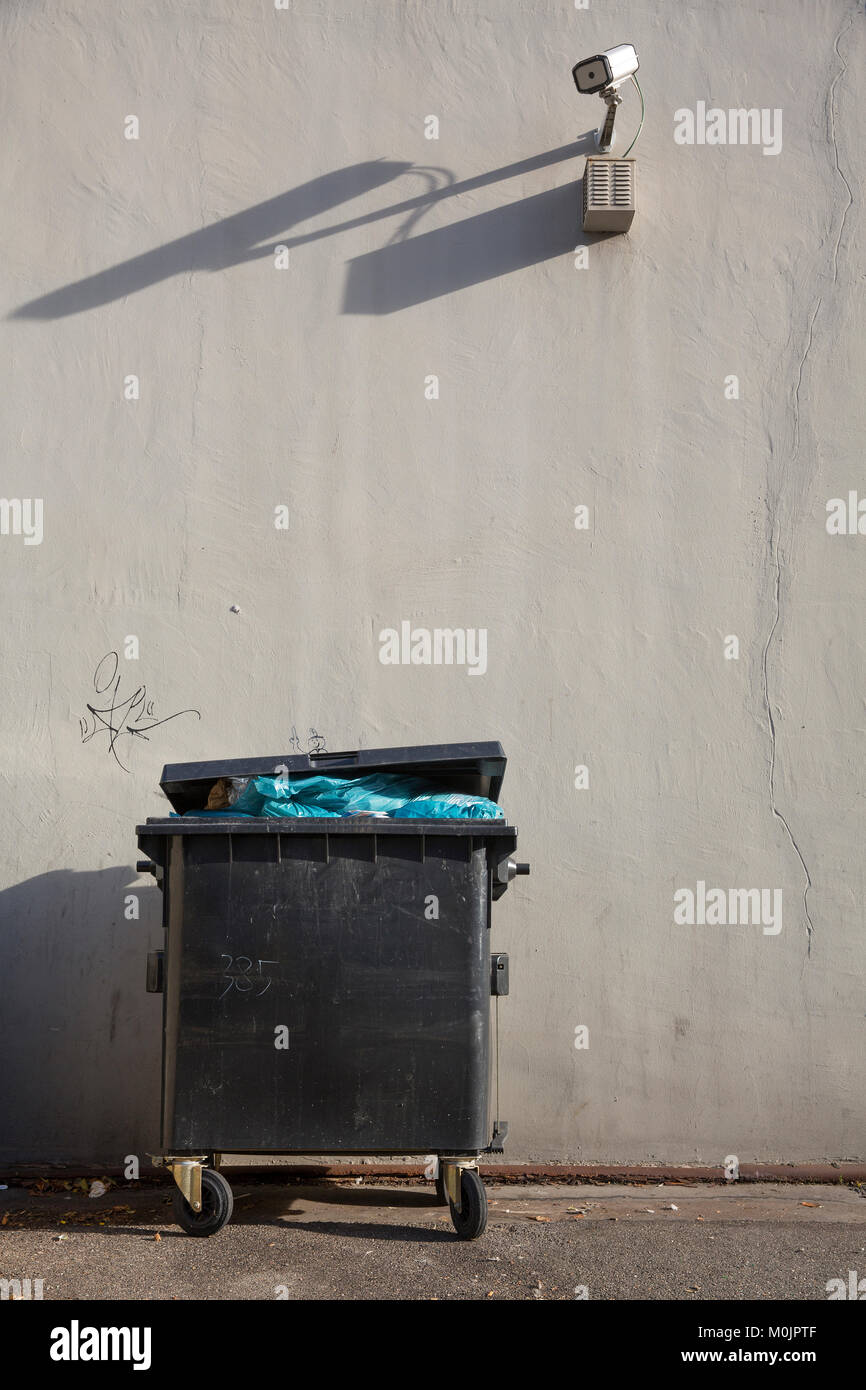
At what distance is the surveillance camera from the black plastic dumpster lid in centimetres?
300

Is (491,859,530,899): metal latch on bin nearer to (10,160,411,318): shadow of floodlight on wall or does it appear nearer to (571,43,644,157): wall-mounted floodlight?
(10,160,411,318): shadow of floodlight on wall

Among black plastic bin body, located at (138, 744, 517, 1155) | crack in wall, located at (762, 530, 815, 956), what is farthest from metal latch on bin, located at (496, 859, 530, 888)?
crack in wall, located at (762, 530, 815, 956)

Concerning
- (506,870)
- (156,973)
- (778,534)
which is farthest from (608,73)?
(156,973)

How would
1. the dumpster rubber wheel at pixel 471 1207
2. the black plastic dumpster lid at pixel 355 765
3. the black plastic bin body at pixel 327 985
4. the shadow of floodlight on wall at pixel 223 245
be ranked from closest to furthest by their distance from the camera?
the black plastic bin body at pixel 327 985 < the dumpster rubber wheel at pixel 471 1207 < the black plastic dumpster lid at pixel 355 765 < the shadow of floodlight on wall at pixel 223 245

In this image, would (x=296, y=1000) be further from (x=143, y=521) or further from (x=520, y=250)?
(x=520, y=250)

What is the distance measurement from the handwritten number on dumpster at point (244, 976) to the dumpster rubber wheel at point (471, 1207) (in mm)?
912

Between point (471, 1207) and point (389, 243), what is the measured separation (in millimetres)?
4081

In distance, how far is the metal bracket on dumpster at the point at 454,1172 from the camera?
3.77m

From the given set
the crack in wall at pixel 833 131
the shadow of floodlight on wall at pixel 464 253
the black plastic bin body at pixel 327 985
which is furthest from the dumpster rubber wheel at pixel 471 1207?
the crack in wall at pixel 833 131

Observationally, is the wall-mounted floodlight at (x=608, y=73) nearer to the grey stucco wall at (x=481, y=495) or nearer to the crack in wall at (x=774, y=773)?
the grey stucco wall at (x=481, y=495)

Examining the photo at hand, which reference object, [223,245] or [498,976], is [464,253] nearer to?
[223,245]

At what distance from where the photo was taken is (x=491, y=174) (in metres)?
5.30

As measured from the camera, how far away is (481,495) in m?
5.16

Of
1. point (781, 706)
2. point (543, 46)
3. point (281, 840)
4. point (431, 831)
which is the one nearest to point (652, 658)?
point (781, 706)
